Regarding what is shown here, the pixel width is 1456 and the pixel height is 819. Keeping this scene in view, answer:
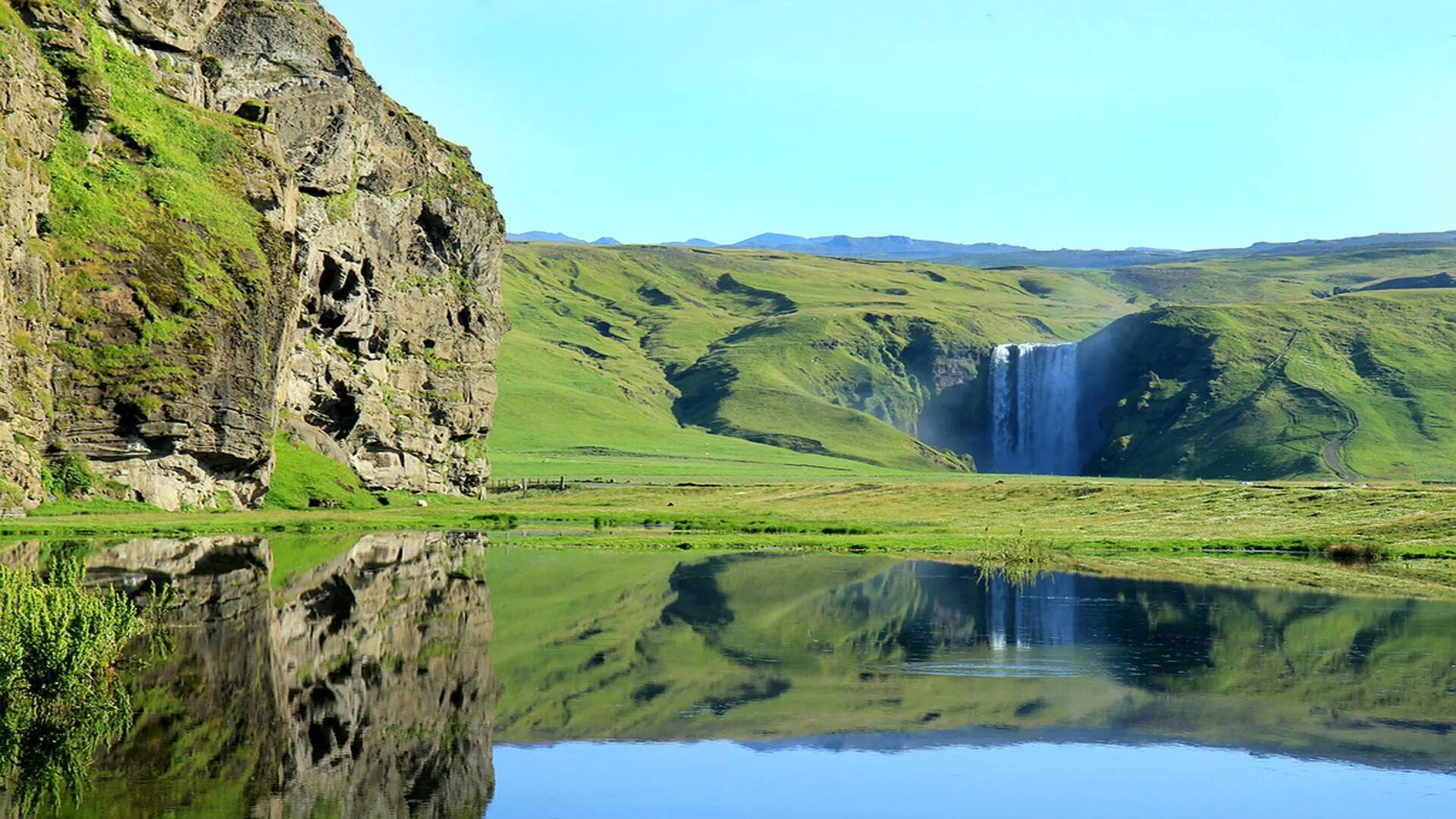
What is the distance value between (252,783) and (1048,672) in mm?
20196

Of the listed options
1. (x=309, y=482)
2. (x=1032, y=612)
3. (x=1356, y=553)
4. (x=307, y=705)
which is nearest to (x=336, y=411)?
(x=309, y=482)

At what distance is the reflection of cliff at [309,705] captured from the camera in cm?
2156

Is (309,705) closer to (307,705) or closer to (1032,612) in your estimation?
(307,705)

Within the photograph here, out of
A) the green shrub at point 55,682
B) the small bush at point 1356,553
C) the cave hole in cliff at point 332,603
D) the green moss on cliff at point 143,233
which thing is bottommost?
the small bush at point 1356,553

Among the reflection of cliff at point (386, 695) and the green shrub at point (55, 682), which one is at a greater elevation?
the green shrub at point (55, 682)

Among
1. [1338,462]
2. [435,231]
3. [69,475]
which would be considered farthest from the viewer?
[1338,462]

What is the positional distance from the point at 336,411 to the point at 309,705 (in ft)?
300

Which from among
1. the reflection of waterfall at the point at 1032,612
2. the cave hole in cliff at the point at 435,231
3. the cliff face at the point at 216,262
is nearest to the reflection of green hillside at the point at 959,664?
the reflection of waterfall at the point at 1032,612

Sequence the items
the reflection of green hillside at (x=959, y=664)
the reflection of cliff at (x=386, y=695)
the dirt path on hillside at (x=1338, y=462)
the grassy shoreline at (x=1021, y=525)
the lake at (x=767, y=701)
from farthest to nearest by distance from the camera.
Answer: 1. the dirt path on hillside at (x=1338, y=462)
2. the grassy shoreline at (x=1021, y=525)
3. the reflection of green hillside at (x=959, y=664)
4. the lake at (x=767, y=701)
5. the reflection of cliff at (x=386, y=695)

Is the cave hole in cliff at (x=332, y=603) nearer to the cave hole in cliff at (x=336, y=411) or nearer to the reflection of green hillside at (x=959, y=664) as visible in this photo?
the reflection of green hillside at (x=959, y=664)

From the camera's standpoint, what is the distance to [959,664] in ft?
120

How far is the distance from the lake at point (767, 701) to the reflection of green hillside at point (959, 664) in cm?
15

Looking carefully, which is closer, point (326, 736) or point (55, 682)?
point (326, 736)

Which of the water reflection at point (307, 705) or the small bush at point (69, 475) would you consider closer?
the water reflection at point (307, 705)
